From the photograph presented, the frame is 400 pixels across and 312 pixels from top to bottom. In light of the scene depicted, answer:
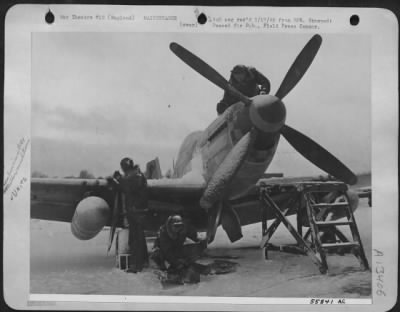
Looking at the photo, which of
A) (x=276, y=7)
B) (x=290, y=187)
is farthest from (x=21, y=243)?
(x=276, y=7)

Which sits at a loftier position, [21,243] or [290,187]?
[290,187]

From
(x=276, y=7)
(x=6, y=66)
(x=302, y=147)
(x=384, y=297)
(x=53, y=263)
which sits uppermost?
(x=276, y=7)

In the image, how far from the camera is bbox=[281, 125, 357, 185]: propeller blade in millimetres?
1742

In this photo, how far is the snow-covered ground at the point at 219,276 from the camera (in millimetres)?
1738

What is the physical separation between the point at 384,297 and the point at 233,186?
64cm

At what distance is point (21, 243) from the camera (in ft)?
5.82

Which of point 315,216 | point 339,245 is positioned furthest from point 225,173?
point 339,245

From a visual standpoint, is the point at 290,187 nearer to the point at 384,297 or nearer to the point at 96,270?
the point at 384,297

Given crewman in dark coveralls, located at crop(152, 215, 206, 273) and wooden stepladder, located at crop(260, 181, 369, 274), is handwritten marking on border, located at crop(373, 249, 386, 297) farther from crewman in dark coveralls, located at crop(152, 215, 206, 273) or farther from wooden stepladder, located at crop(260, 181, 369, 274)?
crewman in dark coveralls, located at crop(152, 215, 206, 273)

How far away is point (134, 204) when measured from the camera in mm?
1771

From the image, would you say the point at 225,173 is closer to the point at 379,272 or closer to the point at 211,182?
the point at 211,182

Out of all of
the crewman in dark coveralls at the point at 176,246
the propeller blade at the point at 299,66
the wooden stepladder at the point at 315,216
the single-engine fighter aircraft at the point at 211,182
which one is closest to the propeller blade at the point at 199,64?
the single-engine fighter aircraft at the point at 211,182

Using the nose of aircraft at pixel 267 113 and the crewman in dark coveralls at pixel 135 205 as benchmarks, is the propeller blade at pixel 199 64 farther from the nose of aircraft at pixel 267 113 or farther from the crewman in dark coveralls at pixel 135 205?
the crewman in dark coveralls at pixel 135 205

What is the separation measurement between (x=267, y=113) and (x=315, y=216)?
398 mm
